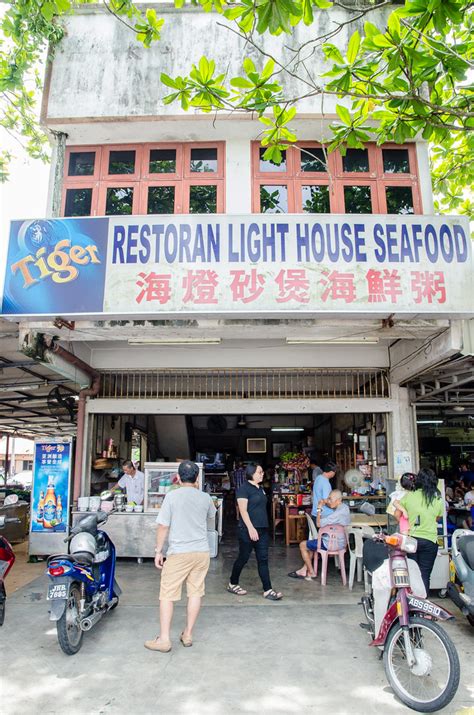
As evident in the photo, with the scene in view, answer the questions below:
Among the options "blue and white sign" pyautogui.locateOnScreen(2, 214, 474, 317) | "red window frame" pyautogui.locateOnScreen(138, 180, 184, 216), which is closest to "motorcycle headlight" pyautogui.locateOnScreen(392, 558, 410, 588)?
"blue and white sign" pyautogui.locateOnScreen(2, 214, 474, 317)

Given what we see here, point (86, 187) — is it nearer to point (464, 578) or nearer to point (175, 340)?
point (175, 340)

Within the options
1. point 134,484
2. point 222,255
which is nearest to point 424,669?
point 222,255

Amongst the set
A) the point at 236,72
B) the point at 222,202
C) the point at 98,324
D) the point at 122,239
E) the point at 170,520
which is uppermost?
the point at 236,72

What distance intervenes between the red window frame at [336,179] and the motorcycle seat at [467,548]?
457cm

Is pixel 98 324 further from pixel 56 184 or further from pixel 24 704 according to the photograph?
pixel 24 704

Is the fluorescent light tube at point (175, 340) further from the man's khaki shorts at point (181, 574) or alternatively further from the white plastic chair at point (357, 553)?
the man's khaki shorts at point (181, 574)

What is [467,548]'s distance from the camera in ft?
15.4

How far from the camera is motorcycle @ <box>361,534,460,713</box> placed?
3270 millimetres

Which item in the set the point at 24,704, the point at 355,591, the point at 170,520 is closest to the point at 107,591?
the point at 170,520

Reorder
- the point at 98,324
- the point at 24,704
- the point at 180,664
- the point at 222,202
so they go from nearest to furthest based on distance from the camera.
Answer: the point at 24,704, the point at 180,664, the point at 98,324, the point at 222,202

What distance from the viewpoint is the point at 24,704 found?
3.46m

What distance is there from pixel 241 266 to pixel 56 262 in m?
2.20

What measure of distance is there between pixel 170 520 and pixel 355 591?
10.2 ft

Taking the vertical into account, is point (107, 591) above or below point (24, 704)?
above
